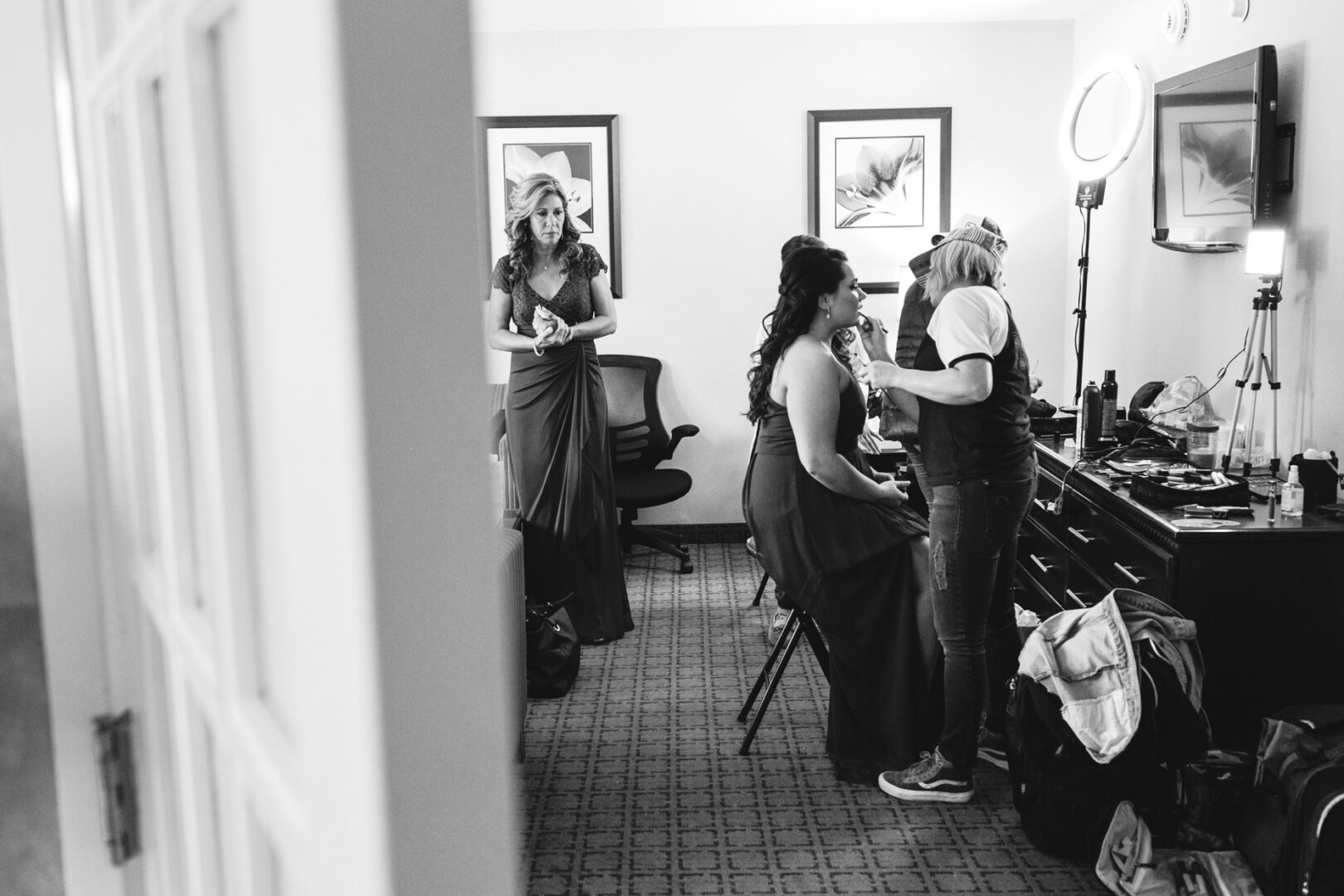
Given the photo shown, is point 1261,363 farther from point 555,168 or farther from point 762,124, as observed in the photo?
point 555,168

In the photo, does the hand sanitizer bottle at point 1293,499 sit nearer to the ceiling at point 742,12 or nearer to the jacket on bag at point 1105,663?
the jacket on bag at point 1105,663

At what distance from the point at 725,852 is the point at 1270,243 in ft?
8.01

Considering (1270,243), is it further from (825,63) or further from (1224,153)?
(825,63)

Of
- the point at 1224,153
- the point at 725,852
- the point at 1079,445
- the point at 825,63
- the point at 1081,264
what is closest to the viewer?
the point at 725,852

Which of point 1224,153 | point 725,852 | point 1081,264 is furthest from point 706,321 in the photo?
point 725,852

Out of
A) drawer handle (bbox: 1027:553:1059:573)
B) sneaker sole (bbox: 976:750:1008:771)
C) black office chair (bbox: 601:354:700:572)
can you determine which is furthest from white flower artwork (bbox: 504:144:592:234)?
sneaker sole (bbox: 976:750:1008:771)

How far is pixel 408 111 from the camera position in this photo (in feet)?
1.46

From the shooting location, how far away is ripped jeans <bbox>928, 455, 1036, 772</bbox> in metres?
2.94

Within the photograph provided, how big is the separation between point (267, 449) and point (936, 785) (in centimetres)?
294

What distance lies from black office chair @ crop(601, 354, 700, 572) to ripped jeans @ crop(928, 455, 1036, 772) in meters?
2.78

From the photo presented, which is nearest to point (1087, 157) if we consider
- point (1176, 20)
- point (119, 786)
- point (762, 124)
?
point (1176, 20)

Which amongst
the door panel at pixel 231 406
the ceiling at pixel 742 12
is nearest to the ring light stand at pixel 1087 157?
the ceiling at pixel 742 12

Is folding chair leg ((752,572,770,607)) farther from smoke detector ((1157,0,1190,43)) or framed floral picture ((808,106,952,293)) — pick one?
smoke detector ((1157,0,1190,43))

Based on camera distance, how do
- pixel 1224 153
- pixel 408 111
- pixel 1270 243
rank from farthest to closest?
pixel 1224 153, pixel 1270 243, pixel 408 111
